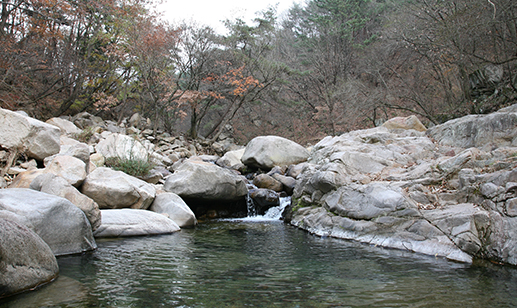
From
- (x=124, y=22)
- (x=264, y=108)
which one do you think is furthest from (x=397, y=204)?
(x=264, y=108)

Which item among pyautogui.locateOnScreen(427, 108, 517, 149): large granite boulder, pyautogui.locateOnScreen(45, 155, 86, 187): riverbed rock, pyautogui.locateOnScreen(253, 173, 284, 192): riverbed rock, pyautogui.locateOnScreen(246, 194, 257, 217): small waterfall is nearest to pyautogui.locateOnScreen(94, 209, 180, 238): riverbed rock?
pyautogui.locateOnScreen(45, 155, 86, 187): riverbed rock

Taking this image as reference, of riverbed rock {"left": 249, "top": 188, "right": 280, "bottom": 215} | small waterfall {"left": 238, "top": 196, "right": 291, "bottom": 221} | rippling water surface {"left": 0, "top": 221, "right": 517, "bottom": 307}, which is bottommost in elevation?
rippling water surface {"left": 0, "top": 221, "right": 517, "bottom": 307}

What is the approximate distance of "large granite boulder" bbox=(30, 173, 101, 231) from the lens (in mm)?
5746

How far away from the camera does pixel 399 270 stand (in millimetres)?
4422

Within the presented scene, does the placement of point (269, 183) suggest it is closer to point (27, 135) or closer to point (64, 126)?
point (27, 135)

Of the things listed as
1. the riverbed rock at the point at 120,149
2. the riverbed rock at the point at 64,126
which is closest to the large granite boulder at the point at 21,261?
the riverbed rock at the point at 120,149

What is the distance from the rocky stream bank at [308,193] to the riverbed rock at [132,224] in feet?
0.08

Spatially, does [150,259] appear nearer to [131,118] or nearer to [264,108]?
[131,118]

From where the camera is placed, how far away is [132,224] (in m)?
6.55

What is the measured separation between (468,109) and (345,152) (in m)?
6.30

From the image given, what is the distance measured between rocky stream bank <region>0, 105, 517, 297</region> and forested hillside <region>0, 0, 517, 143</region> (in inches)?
118

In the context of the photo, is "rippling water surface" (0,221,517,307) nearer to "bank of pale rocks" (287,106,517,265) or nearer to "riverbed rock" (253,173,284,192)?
"bank of pale rocks" (287,106,517,265)

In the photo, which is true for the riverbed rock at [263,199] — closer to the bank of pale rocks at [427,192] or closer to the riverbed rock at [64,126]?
the bank of pale rocks at [427,192]

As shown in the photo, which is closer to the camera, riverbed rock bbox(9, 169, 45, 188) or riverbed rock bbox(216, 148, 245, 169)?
riverbed rock bbox(9, 169, 45, 188)
